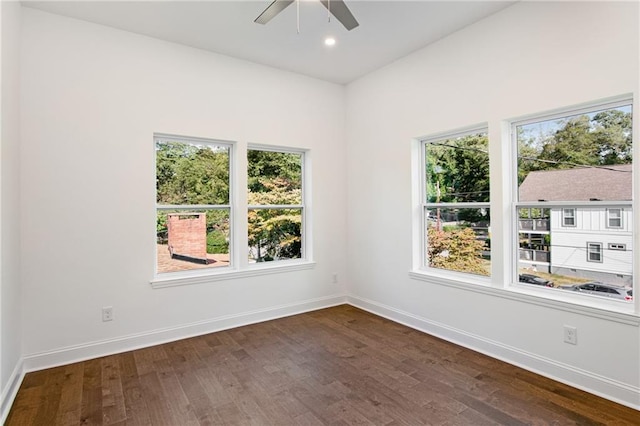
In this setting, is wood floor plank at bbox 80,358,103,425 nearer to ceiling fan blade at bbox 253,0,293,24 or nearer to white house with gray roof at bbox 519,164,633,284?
ceiling fan blade at bbox 253,0,293,24

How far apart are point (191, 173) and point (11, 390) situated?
2.32 meters

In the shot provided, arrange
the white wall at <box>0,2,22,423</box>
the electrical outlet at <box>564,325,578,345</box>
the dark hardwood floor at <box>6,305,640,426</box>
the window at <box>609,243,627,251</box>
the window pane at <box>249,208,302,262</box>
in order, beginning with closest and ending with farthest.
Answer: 1. the dark hardwood floor at <box>6,305,640,426</box>
2. the white wall at <box>0,2,22,423</box>
3. the window at <box>609,243,627,251</box>
4. the electrical outlet at <box>564,325,578,345</box>
5. the window pane at <box>249,208,302,262</box>

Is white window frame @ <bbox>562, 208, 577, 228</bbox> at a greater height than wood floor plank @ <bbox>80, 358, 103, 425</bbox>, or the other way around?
white window frame @ <bbox>562, 208, 577, 228</bbox>

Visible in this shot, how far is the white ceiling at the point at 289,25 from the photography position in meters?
2.95

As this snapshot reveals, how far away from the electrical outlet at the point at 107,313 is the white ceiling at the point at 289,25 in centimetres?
268

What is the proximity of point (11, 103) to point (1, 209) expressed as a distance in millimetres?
884

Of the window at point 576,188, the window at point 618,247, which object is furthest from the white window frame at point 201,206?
the window at point 618,247

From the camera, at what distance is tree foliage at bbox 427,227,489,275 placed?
3.45 meters

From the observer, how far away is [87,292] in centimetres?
315

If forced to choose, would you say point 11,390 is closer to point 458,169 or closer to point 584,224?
point 458,169

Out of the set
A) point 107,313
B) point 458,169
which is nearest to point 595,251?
point 458,169

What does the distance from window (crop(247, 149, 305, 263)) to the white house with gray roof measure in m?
2.64

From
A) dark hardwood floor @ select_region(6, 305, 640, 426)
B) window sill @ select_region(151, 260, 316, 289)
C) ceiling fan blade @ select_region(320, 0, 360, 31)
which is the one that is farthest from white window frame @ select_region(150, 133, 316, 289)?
ceiling fan blade @ select_region(320, 0, 360, 31)

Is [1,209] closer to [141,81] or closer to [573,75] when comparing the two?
[141,81]
